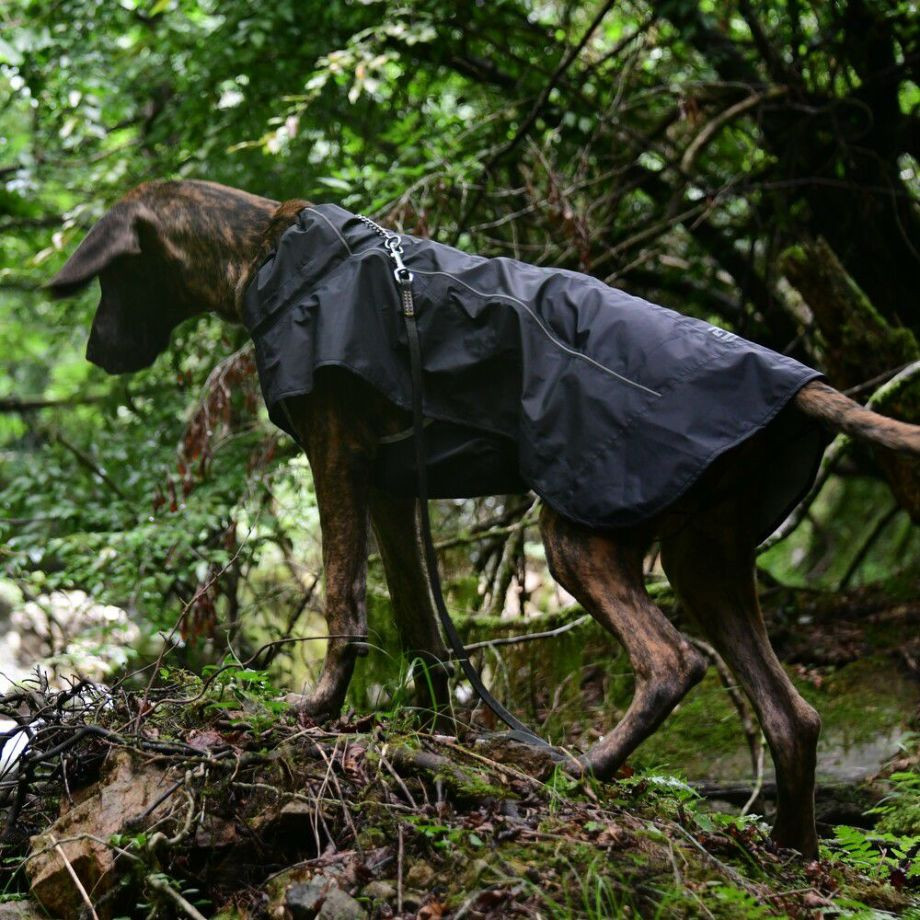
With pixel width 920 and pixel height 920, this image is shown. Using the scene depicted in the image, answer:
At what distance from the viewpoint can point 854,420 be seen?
324 cm

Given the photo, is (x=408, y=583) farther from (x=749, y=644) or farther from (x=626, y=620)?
(x=749, y=644)

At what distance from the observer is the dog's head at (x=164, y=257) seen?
443 centimetres

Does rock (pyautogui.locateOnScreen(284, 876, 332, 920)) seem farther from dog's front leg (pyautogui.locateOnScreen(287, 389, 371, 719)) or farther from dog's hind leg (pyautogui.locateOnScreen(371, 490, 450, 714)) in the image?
dog's hind leg (pyautogui.locateOnScreen(371, 490, 450, 714))

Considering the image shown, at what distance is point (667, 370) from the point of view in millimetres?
3408

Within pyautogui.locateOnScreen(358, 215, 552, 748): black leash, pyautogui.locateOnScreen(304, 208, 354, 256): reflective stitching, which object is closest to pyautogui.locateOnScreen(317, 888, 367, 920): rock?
pyautogui.locateOnScreen(358, 215, 552, 748): black leash

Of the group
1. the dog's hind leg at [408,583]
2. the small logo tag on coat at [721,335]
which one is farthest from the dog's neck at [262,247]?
the small logo tag on coat at [721,335]

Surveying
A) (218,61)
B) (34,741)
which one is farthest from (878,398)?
(218,61)

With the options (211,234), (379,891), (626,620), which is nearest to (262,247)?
(211,234)

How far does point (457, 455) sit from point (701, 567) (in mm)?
1034

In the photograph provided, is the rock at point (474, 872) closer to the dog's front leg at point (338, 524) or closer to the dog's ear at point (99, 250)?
the dog's front leg at point (338, 524)

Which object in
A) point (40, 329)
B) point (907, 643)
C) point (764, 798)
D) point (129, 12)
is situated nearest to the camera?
point (764, 798)

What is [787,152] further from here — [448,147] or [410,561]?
[410,561]

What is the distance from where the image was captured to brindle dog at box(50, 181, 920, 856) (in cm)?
345

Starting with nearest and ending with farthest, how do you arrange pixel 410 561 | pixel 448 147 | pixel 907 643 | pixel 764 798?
1. pixel 410 561
2. pixel 764 798
3. pixel 907 643
4. pixel 448 147
